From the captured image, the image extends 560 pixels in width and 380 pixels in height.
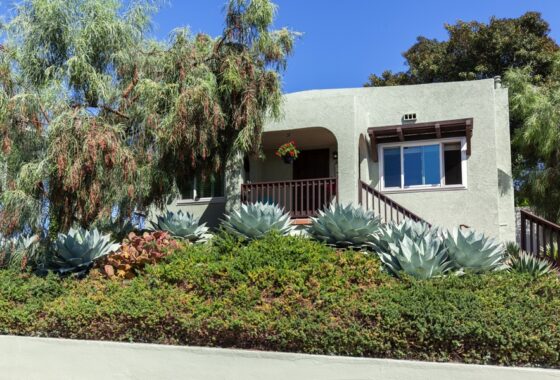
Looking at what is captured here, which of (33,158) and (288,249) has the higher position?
(33,158)

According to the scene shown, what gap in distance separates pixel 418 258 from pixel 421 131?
6.66 meters

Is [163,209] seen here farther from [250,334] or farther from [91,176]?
[250,334]

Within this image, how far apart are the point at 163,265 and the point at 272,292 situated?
7.58ft

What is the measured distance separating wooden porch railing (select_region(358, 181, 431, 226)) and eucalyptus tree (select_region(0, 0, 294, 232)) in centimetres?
322

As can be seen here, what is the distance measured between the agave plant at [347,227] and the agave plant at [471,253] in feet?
5.63

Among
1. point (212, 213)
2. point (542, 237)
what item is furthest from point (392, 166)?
point (212, 213)

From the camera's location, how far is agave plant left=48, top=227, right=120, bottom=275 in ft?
32.5

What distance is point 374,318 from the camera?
7.10 meters

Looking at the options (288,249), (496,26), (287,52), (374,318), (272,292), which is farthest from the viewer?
(496,26)

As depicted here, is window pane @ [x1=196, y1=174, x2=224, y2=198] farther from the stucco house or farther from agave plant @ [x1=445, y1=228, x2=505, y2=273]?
agave plant @ [x1=445, y1=228, x2=505, y2=273]

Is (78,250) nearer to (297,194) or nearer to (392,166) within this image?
(297,194)

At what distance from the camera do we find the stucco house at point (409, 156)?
1374 cm

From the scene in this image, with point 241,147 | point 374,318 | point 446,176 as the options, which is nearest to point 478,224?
point 446,176

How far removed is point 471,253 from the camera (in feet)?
28.1
